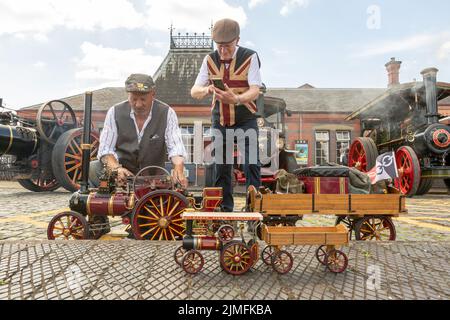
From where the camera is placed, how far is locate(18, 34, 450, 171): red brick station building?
17094 mm

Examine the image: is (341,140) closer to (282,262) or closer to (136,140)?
(136,140)

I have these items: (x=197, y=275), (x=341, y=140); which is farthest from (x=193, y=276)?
(x=341, y=140)

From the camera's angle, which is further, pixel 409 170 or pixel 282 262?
pixel 409 170

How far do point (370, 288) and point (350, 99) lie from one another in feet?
71.3

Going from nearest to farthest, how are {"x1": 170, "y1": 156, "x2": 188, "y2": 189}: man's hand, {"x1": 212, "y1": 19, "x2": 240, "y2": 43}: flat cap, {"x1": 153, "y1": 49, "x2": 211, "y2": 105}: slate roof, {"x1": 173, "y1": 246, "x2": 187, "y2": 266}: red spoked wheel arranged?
1. {"x1": 173, "y1": 246, "x2": 187, "y2": 266}: red spoked wheel
2. {"x1": 212, "y1": 19, "x2": 240, "y2": 43}: flat cap
3. {"x1": 170, "y1": 156, "x2": 188, "y2": 189}: man's hand
4. {"x1": 153, "y1": 49, "x2": 211, "y2": 105}: slate roof

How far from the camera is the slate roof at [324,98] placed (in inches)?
751

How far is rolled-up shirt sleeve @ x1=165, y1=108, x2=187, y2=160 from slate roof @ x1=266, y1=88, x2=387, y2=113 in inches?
667

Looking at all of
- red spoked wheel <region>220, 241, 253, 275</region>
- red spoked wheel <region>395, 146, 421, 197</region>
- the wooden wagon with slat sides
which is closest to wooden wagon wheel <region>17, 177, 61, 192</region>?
the wooden wagon with slat sides

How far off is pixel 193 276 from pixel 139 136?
1.56 meters

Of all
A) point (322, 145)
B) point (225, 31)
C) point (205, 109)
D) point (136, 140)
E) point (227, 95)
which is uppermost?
point (205, 109)

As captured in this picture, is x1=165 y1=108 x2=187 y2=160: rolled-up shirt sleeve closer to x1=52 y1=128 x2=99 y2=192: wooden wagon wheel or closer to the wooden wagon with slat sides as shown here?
the wooden wagon with slat sides

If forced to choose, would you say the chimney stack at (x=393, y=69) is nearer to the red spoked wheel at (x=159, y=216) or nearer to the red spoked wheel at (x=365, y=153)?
the red spoked wheel at (x=365, y=153)

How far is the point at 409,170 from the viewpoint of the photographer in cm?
740
